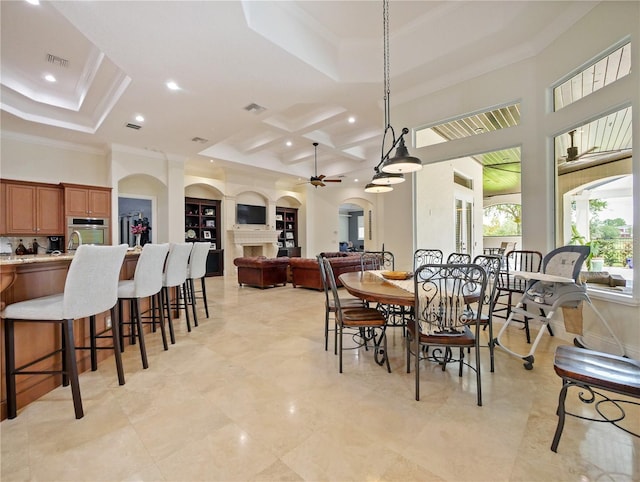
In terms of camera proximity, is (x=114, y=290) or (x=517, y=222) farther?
(x=517, y=222)

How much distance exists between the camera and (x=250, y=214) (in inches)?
392

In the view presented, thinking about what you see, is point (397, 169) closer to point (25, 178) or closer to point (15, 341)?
point (15, 341)

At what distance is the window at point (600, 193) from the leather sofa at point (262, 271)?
519cm

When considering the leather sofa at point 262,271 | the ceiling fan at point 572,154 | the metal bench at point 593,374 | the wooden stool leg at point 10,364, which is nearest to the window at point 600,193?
the ceiling fan at point 572,154

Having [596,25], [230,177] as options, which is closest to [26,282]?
[596,25]

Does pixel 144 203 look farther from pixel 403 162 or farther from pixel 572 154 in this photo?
pixel 572 154

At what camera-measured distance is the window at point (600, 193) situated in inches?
110

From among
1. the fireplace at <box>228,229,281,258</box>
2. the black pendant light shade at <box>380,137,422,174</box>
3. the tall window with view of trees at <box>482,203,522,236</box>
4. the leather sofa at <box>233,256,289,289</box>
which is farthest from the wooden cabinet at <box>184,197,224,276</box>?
the tall window with view of trees at <box>482,203,522,236</box>

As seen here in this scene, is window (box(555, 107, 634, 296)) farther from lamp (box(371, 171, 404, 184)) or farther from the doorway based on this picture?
the doorway

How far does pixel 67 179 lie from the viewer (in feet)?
20.2

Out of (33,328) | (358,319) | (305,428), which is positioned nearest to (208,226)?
(33,328)

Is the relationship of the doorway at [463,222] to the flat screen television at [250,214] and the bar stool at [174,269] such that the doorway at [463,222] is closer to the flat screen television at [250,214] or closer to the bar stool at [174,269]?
the flat screen television at [250,214]

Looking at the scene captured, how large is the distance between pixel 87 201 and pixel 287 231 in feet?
21.8

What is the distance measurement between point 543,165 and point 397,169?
2093mm
